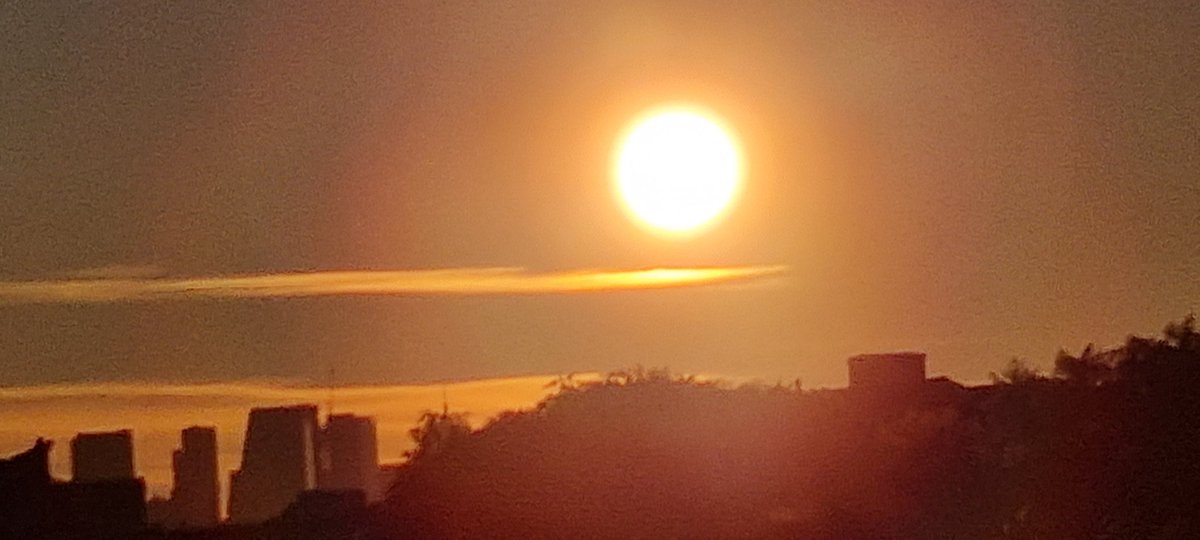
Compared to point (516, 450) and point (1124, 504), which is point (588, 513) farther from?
→ point (1124, 504)

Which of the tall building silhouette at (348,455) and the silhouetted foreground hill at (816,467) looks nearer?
the silhouetted foreground hill at (816,467)

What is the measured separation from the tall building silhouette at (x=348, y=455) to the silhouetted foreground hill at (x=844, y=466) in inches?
2483

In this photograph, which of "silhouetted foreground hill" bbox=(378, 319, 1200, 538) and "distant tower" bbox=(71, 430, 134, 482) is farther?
"distant tower" bbox=(71, 430, 134, 482)

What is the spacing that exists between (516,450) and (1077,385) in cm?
1412

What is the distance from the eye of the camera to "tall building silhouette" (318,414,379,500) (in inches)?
5512

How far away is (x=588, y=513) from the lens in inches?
2212

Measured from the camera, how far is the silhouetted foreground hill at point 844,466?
50.3 metres

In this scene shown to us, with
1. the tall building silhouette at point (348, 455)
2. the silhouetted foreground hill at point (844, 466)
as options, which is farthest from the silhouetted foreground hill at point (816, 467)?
the tall building silhouette at point (348, 455)

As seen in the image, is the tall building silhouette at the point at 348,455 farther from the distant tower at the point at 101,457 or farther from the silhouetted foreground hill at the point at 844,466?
the silhouetted foreground hill at the point at 844,466

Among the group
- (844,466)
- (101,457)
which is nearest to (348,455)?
(101,457)

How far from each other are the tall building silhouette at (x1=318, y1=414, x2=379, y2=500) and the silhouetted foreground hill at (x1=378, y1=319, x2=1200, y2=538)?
63.1 meters

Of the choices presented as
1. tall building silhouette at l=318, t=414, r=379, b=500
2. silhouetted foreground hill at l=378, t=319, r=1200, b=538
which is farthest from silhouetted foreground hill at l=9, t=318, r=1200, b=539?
tall building silhouette at l=318, t=414, r=379, b=500

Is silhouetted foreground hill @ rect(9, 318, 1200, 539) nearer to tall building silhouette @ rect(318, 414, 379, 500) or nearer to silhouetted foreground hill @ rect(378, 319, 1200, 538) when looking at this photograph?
silhouetted foreground hill @ rect(378, 319, 1200, 538)

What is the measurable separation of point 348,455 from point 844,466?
260ft
